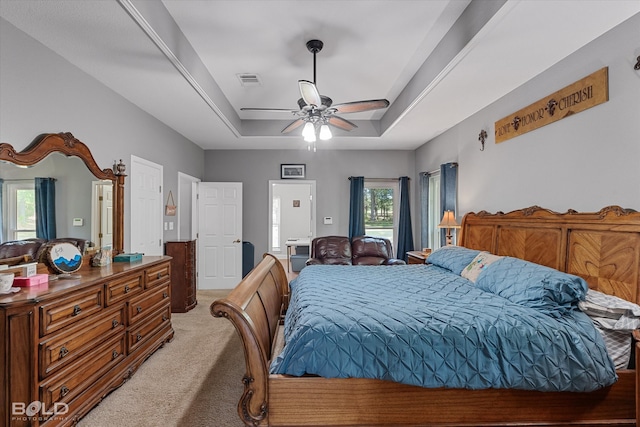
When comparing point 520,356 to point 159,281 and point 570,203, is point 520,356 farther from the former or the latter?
point 159,281

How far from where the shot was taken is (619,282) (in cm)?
206

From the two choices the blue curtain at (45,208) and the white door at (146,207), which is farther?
the white door at (146,207)

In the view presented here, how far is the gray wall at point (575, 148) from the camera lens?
2131mm

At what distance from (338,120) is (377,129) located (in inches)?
82.4

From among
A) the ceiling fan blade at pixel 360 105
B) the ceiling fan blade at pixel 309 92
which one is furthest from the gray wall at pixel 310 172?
the ceiling fan blade at pixel 309 92

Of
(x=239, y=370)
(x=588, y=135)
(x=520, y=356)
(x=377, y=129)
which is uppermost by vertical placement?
(x=377, y=129)

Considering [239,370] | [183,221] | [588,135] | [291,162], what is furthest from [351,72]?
[183,221]

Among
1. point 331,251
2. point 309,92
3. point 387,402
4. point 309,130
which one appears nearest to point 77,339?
point 387,402

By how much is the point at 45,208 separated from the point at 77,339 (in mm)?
1039

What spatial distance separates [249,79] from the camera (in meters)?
3.85

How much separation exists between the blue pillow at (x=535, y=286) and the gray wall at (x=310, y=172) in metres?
3.92

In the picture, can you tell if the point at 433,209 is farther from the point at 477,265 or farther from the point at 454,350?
the point at 454,350

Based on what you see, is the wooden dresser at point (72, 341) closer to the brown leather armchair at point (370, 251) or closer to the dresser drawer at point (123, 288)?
the dresser drawer at point (123, 288)

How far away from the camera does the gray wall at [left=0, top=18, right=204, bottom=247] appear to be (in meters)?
2.18
